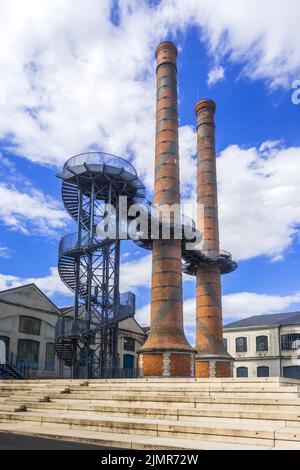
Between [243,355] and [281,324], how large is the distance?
16.1 ft

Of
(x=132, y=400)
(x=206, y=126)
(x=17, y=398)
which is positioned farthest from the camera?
(x=206, y=126)

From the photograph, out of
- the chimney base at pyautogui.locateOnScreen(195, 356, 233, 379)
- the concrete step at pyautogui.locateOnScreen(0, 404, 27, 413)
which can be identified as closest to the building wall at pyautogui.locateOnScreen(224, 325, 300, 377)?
the chimney base at pyautogui.locateOnScreen(195, 356, 233, 379)

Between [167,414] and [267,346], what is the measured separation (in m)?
35.2

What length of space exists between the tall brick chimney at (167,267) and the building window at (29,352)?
1012cm

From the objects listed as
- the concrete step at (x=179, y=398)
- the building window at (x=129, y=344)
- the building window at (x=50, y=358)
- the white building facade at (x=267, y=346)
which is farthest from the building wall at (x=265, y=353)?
the concrete step at (x=179, y=398)

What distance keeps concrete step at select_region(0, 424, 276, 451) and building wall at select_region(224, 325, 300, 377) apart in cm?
3565

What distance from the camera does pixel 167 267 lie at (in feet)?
80.4

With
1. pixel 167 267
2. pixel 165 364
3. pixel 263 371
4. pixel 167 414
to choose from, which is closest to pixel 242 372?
pixel 263 371

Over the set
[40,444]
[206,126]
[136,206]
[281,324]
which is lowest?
[40,444]

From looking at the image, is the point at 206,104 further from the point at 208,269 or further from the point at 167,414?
the point at 167,414
